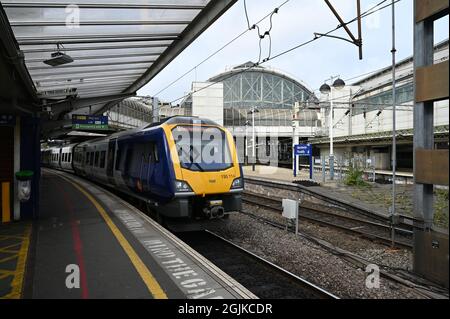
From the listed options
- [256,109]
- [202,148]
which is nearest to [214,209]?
[202,148]

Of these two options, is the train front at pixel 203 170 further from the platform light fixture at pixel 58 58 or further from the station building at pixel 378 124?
the station building at pixel 378 124

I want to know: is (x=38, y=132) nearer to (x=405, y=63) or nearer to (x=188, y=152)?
(x=188, y=152)

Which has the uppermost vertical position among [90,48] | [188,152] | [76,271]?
[90,48]

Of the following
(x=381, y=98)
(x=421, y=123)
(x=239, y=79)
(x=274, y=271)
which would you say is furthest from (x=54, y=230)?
(x=239, y=79)

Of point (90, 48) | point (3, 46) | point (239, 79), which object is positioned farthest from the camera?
point (239, 79)

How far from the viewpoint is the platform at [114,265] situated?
4.25m

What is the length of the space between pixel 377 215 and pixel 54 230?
9.54 m

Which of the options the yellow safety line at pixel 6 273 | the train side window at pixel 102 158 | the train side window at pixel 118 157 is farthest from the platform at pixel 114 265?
the train side window at pixel 102 158

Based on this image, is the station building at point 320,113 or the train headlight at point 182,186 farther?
the station building at point 320,113

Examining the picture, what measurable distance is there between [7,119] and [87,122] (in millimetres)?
11261

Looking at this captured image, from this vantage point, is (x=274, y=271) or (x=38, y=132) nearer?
(x=274, y=271)

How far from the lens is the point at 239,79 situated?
6781 centimetres

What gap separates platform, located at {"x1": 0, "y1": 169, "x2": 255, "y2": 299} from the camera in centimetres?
425

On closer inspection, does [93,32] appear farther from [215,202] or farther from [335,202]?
[335,202]
